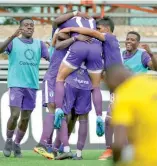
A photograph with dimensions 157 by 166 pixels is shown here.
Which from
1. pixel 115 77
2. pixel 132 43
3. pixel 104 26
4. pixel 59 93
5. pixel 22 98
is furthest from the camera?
pixel 132 43

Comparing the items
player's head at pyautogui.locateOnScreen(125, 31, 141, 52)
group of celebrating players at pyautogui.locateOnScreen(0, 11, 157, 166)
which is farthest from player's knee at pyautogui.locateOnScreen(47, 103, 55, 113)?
player's head at pyautogui.locateOnScreen(125, 31, 141, 52)

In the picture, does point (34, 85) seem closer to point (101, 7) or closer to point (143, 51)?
point (143, 51)

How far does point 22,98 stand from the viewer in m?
12.4

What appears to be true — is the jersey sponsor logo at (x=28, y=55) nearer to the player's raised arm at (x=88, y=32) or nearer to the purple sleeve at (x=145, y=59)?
the player's raised arm at (x=88, y=32)

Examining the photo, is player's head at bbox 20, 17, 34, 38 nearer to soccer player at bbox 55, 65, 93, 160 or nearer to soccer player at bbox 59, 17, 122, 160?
soccer player at bbox 59, 17, 122, 160

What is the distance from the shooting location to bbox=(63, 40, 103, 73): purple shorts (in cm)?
1141

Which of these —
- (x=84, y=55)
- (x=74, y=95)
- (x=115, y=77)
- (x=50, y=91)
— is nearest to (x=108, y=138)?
(x=74, y=95)

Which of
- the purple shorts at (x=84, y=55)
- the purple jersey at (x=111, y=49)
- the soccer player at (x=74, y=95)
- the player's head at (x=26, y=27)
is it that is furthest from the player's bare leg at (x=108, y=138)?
the player's head at (x=26, y=27)

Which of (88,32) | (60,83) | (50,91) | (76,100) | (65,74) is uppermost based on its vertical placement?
(88,32)

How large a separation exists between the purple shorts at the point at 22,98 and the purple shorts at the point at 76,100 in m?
0.97

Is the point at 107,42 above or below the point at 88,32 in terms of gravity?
below

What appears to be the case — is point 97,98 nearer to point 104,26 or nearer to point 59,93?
point 59,93

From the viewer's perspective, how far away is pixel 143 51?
41.9 ft

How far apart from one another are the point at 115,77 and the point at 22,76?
7.00 metres
